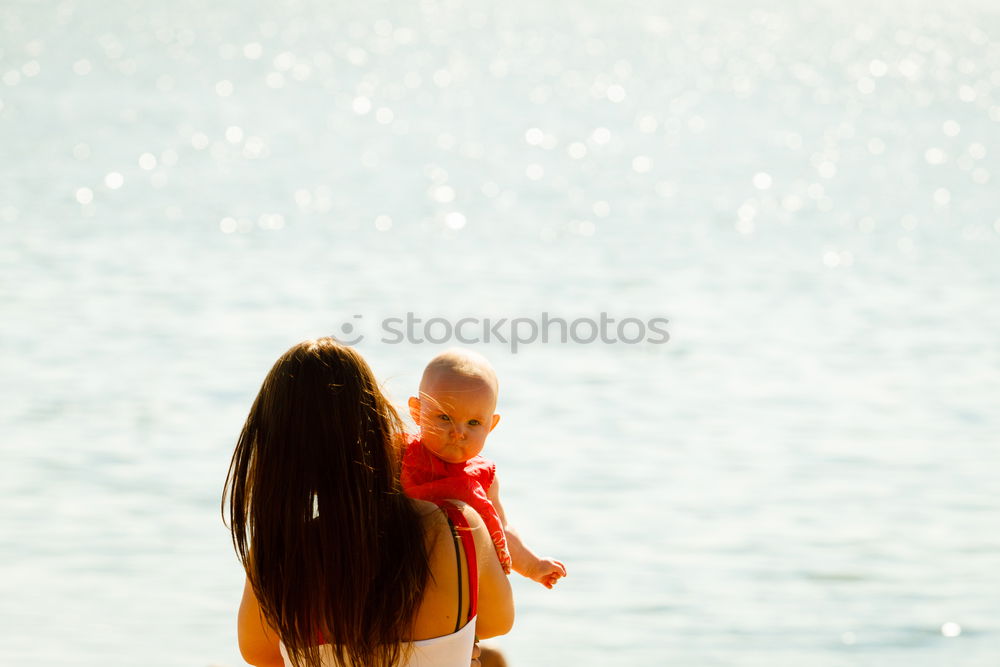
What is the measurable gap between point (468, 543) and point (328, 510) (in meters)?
0.25

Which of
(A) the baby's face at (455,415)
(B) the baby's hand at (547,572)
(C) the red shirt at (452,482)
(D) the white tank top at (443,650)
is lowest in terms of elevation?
(D) the white tank top at (443,650)

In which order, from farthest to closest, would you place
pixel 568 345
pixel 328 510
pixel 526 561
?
A: pixel 568 345, pixel 526 561, pixel 328 510

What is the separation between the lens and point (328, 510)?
2506mm

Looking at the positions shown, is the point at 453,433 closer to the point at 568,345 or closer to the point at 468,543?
the point at 468,543

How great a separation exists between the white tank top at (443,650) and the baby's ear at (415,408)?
→ 1.31 feet

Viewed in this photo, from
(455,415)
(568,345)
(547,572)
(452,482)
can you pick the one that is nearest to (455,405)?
(455,415)

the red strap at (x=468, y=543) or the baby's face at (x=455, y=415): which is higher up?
the baby's face at (x=455, y=415)

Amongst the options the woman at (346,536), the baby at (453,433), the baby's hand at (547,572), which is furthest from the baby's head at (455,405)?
the baby's hand at (547,572)

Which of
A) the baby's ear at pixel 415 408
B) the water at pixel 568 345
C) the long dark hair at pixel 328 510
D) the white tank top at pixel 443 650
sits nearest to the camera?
the long dark hair at pixel 328 510

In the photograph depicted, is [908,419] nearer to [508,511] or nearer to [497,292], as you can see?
[508,511]

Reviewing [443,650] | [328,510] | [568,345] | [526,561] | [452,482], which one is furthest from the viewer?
[568,345]

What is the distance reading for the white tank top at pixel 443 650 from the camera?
2.60 meters

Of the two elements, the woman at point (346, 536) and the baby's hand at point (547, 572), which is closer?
the woman at point (346, 536)

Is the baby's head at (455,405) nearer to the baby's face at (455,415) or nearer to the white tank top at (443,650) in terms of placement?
the baby's face at (455,415)
